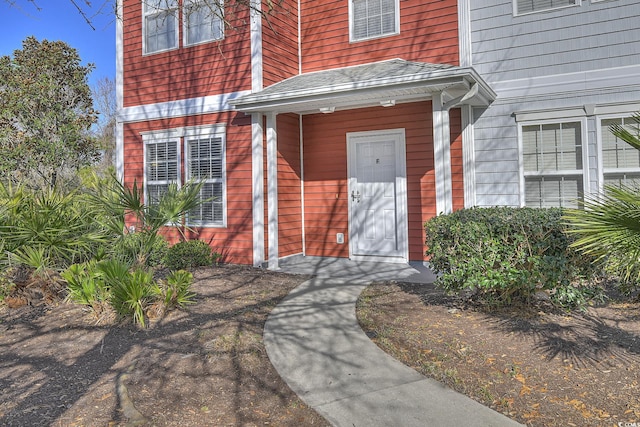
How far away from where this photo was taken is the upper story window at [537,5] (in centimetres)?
717

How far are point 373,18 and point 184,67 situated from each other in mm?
3800

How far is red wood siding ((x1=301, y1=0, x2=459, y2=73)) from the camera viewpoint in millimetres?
7977

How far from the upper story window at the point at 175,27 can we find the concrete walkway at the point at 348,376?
570cm

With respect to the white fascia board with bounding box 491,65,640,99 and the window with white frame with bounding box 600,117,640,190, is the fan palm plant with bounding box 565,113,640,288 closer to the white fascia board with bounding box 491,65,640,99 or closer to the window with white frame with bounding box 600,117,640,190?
the window with white frame with bounding box 600,117,640,190

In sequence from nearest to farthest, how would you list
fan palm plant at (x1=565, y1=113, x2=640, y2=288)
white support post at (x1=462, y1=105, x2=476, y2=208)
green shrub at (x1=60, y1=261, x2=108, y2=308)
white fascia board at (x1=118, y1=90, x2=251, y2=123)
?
fan palm plant at (x1=565, y1=113, x2=640, y2=288)
green shrub at (x1=60, y1=261, x2=108, y2=308)
white support post at (x1=462, y1=105, x2=476, y2=208)
white fascia board at (x1=118, y1=90, x2=251, y2=123)

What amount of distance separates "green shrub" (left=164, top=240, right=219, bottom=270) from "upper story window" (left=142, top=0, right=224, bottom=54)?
3956 millimetres

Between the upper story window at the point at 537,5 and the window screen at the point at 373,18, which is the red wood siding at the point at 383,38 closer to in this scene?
the window screen at the point at 373,18

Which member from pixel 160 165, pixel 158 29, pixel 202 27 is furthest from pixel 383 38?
pixel 160 165

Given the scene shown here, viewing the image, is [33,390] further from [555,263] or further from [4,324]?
[555,263]

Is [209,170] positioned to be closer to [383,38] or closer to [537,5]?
[383,38]

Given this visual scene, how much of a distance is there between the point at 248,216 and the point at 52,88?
7.79 metres

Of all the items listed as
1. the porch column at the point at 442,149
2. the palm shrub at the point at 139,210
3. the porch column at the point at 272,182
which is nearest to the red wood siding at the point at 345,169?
the porch column at the point at 442,149

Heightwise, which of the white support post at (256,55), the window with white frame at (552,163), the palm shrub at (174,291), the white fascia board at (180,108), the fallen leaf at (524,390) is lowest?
the fallen leaf at (524,390)

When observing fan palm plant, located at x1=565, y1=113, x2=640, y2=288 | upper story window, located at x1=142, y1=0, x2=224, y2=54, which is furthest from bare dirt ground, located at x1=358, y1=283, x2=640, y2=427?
upper story window, located at x1=142, y1=0, x2=224, y2=54
